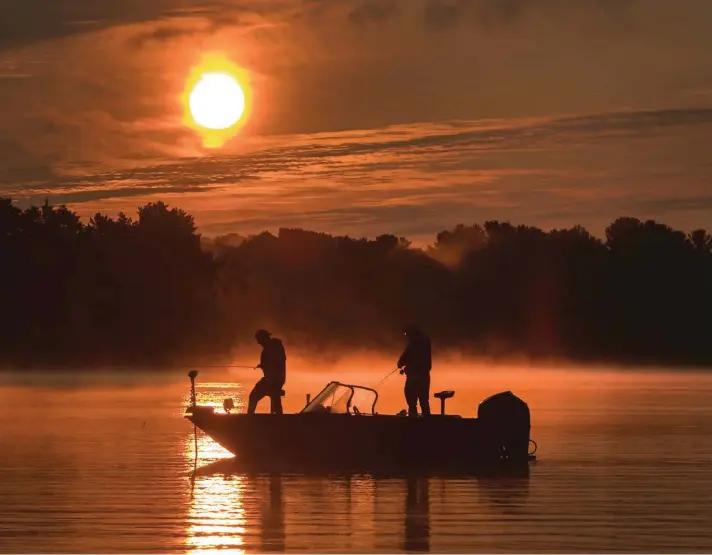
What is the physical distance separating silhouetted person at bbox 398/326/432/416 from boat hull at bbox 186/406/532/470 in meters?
0.61

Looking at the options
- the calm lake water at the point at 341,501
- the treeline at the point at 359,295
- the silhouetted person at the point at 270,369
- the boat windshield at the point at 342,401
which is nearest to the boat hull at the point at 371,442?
the boat windshield at the point at 342,401

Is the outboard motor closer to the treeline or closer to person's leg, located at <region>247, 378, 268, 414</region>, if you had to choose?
person's leg, located at <region>247, 378, 268, 414</region>

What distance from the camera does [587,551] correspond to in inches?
794

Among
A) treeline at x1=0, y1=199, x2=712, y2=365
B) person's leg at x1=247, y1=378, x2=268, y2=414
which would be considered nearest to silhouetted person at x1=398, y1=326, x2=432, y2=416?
person's leg at x1=247, y1=378, x2=268, y2=414

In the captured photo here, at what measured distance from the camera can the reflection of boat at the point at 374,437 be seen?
31062 millimetres

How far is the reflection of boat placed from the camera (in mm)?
31062

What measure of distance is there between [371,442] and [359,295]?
526 feet

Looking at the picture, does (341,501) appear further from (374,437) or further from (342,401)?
(342,401)

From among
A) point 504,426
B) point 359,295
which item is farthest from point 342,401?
point 359,295

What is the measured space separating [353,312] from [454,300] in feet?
57.8

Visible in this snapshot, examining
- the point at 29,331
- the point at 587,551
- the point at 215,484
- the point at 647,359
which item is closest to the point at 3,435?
the point at 215,484

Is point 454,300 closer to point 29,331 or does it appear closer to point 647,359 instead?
point 647,359

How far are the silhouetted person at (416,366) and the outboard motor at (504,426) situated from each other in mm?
1292

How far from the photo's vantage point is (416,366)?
103 feet
